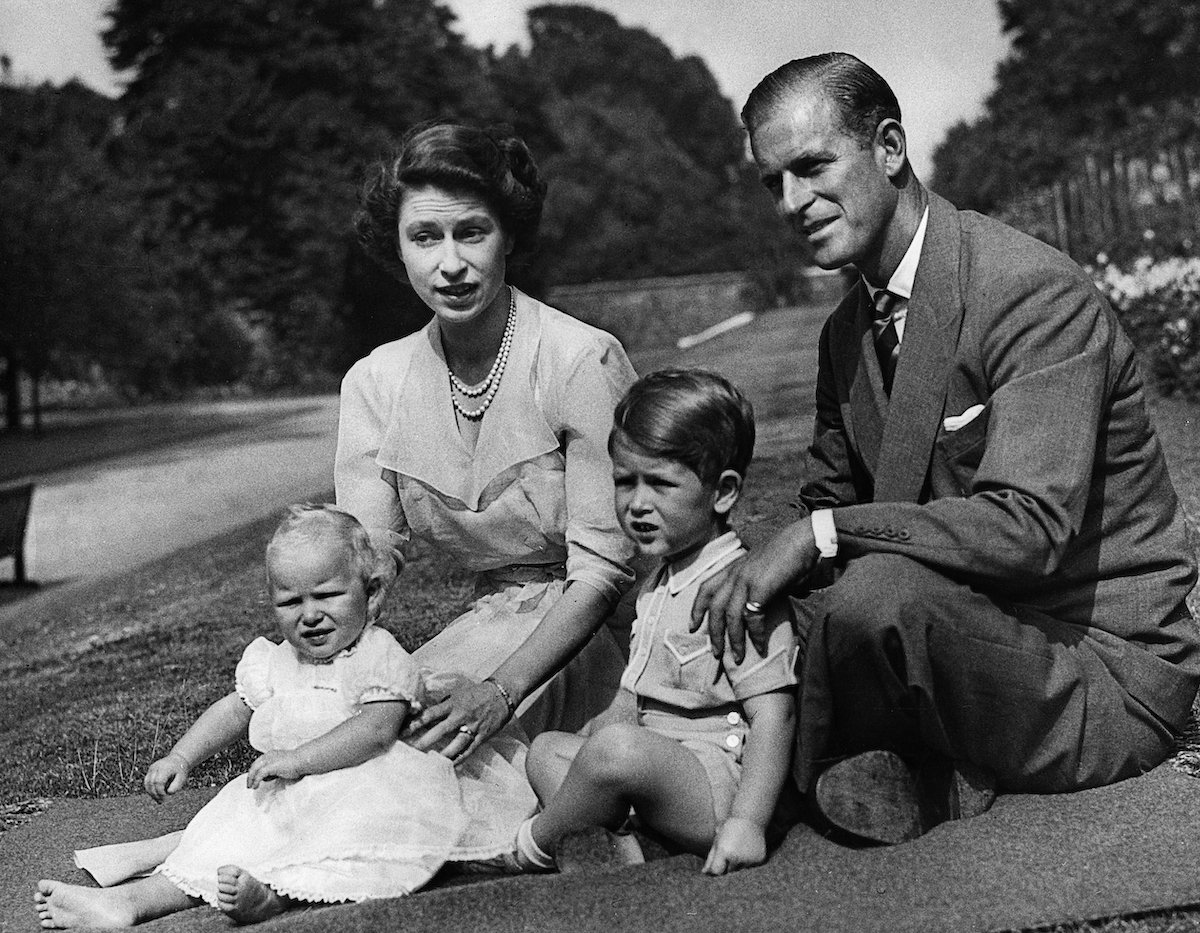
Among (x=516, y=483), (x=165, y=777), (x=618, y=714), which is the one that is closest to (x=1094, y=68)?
(x=516, y=483)

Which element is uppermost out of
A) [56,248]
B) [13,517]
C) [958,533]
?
[56,248]

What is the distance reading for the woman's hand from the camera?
3.18 meters

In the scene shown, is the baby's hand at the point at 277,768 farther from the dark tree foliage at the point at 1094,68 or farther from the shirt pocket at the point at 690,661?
the dark tree foliage at the point at 1094,68

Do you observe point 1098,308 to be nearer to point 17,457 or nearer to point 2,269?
point 17,457

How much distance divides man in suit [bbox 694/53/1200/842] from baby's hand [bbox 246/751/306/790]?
→ 0.91m

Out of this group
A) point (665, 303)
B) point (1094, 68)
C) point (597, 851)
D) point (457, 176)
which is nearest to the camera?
point (597, 851)

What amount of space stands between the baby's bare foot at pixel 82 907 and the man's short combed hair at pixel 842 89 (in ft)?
6.92

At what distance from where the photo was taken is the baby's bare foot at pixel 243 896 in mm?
2896

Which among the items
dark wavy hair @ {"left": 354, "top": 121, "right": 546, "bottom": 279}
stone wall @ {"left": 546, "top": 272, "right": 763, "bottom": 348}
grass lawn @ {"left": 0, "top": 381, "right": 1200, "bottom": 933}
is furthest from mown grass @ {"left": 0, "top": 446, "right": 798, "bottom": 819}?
stone wall @ {"left": 546, "top": 272, "right": 763, "bottom": 348}

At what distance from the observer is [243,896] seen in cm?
290

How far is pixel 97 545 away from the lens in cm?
1315

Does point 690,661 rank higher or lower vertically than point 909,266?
lower

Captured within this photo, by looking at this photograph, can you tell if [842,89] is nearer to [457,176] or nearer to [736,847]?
[457,176]

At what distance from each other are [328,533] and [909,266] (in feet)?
4.49
